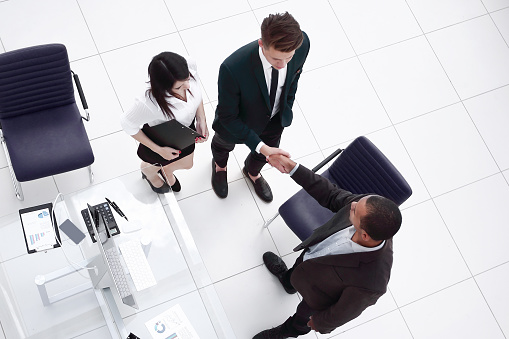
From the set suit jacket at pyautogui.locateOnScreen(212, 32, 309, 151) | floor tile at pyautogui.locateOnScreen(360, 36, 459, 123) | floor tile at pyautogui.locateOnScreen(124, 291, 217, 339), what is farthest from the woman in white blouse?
floor tile at pyautogui.locateOnScreen(360, 36, 459, 123)

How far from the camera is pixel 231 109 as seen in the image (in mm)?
2727

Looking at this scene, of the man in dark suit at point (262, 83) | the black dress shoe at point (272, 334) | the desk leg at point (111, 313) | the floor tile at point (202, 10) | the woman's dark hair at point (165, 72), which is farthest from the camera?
the floor tile at point (202, 10)

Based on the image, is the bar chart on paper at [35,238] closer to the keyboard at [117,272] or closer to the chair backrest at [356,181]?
the keyboard at [117,272]

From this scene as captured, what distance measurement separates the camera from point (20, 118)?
10.5 feet

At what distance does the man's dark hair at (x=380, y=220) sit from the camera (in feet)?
7.33

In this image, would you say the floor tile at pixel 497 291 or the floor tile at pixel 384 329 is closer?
the floor tile at pixel 384 329

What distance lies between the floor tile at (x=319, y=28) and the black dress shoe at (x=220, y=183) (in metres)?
1.22

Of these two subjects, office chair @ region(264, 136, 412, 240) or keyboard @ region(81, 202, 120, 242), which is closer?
keyboard @ region(81, 202, 120, 242)

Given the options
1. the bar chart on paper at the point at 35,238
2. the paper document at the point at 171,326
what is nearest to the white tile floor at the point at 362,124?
the paper document at the point at 171,326

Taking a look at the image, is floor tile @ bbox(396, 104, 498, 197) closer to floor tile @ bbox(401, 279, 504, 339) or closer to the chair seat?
floor tile @ bbox(401, 279, 504, 339)

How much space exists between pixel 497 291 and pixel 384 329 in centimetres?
94

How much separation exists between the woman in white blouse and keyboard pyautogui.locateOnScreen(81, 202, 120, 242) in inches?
15.1

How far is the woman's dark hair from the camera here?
2.48 metres

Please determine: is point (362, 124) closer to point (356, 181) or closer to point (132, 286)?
point (356, 181)
